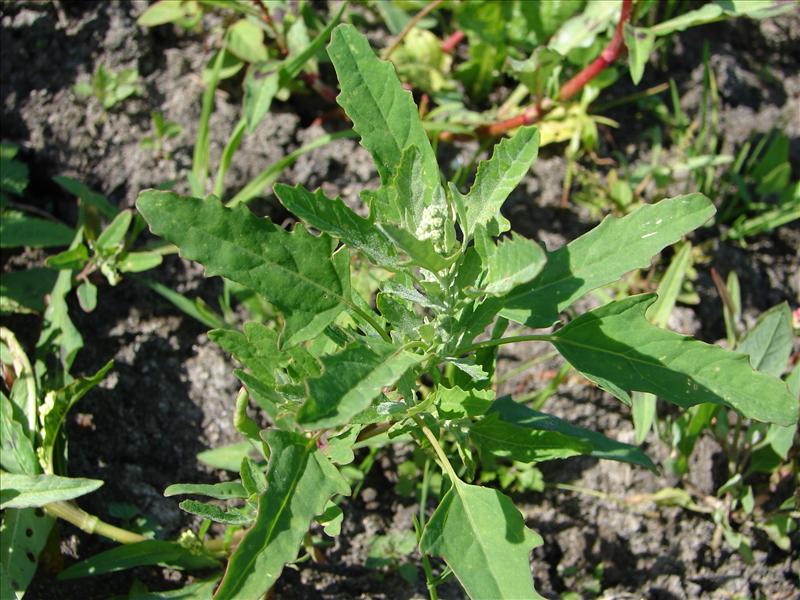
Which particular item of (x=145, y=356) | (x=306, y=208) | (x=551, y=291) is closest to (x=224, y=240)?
(x=306, y=208)

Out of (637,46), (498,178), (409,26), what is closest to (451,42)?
(409,26)

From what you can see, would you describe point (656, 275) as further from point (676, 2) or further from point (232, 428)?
point (232, 428)

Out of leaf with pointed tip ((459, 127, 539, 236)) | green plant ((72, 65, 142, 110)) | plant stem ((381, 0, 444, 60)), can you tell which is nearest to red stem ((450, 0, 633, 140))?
plant stem ((381, 0, 444, 60))

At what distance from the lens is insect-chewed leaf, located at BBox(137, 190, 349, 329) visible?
61.4 inches

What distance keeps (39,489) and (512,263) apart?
1478 millimetres

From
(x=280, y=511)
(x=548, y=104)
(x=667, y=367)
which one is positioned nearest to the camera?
(x=280, y=511)

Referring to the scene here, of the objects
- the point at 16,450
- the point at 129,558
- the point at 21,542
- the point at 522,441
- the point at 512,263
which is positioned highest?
the point at 512,263

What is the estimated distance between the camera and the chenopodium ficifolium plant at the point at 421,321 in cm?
157

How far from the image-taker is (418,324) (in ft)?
6.07

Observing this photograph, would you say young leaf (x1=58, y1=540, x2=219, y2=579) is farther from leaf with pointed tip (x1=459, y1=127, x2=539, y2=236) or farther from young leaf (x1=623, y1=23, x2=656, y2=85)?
young leaf (x1=623, y1=23, x2=656, y2=85)

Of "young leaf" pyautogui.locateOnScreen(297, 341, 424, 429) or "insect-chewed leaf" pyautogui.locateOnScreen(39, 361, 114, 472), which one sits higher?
"young leaf" pyautogui.locateOnScreen(297, 341, 424, 429)

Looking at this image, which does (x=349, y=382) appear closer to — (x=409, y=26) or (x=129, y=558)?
(x=129, y=558)

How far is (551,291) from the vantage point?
1.86 m

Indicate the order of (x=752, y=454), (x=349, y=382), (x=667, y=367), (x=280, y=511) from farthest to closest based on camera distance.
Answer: (x=752, y=454) < (x=667, y=367) < (x=280, y=511) < (x=349, y=382)
